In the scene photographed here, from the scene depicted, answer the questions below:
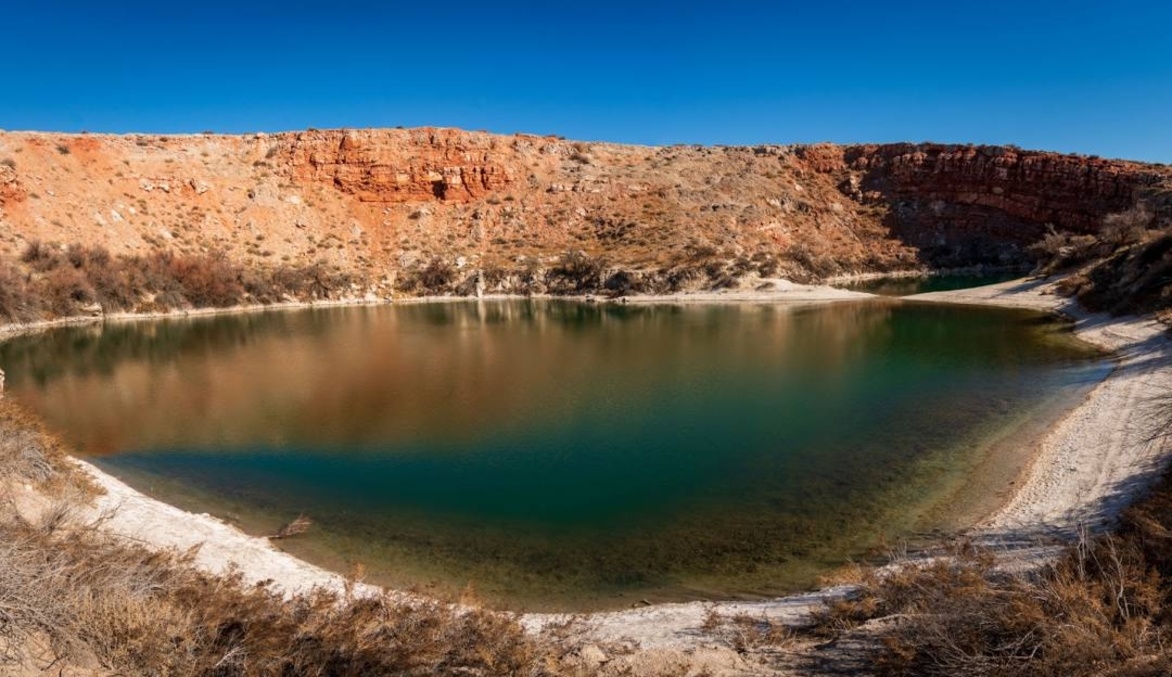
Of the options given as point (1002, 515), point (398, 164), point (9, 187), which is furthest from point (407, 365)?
point (398, 164)

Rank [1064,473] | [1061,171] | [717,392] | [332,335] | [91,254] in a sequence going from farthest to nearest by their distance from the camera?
[1061,171], [91,254], [332,335], [717,392], [1064,473]

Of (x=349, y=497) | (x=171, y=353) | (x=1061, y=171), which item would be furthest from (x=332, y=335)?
(x=1061, y=171)

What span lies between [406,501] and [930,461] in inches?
382

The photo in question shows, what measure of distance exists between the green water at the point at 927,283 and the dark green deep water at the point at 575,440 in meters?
19.9

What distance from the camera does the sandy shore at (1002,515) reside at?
6934 millimetres

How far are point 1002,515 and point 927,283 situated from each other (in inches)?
1982

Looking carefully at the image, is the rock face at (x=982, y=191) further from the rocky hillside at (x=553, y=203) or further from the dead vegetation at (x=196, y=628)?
the dead vegetation at (x=196, y=628)

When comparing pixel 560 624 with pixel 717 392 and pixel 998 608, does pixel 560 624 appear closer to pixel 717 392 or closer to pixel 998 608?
pixel 998 608

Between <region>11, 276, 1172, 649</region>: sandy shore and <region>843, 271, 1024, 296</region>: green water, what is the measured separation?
3583 centimetres

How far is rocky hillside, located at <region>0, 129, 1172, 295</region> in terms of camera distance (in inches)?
1996

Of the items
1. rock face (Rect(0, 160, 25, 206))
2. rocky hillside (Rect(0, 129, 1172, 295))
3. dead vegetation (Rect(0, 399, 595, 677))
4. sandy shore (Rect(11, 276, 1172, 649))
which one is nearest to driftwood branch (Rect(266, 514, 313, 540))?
sandy shore (Rect(11, 276, 1172, 649))

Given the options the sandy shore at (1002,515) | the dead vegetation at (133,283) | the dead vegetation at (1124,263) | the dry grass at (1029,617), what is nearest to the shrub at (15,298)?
the dead vegetation at (133,283)

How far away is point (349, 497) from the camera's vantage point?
1130 centimetres

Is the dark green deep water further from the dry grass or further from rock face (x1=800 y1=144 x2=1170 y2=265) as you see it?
rock face (x1=800 y1=144 x2=1170 y2=265)
